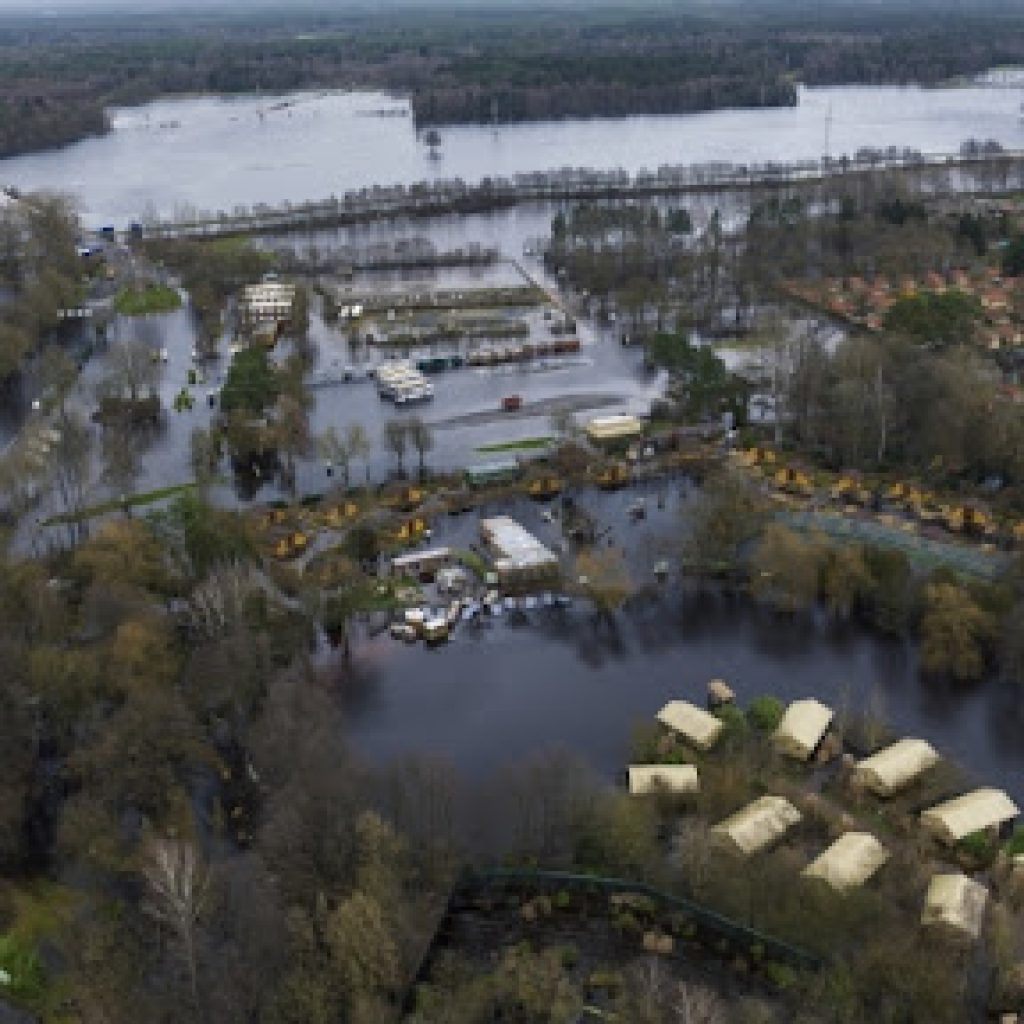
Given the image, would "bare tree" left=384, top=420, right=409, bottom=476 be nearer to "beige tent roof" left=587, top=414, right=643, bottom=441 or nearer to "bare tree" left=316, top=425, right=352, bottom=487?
"bare tree" left=316, top=425, right=352, bottom=487

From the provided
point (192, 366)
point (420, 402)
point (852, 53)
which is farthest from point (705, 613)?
point (852, 53)

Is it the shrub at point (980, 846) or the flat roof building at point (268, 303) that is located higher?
the flat roof building at point (268, 303)

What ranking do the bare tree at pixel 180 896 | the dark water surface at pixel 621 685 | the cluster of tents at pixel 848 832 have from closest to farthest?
the bare tree at pixel 180 896 < the cluster of tents at pixel 848 832 < the dark water surface at pixel 621 685

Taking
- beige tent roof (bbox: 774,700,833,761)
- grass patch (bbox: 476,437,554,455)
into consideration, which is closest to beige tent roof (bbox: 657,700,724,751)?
beige tent roof (bbox: 774,700,833,761)

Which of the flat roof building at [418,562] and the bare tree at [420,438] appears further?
the bare tree at [420,438]

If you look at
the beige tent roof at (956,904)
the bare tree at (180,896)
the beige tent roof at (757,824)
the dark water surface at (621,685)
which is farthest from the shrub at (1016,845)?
the bare tree at (180,896)

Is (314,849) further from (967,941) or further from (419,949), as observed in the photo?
(967,941)

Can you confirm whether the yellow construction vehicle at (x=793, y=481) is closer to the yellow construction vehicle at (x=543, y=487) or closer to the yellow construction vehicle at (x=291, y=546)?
the yellow construction vehicle at (x=543, y=487)
